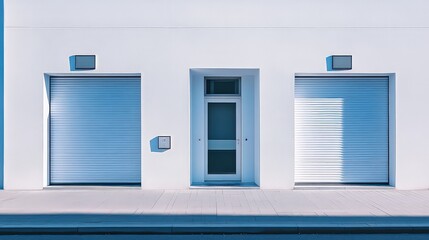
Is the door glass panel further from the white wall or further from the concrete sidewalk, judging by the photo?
the concrete sidewalk

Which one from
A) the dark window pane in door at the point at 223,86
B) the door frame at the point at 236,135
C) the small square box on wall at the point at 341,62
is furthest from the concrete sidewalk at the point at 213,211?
the small square box on wall at the point at 341,62

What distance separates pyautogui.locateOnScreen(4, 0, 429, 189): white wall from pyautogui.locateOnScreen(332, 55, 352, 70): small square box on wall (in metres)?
0.17

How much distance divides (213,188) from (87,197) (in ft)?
10.2

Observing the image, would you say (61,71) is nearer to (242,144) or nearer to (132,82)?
(132,82)

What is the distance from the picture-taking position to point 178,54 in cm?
1264

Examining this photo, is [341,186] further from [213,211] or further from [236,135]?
[213,211]

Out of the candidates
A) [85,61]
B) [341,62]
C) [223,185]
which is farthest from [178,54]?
[341,62]

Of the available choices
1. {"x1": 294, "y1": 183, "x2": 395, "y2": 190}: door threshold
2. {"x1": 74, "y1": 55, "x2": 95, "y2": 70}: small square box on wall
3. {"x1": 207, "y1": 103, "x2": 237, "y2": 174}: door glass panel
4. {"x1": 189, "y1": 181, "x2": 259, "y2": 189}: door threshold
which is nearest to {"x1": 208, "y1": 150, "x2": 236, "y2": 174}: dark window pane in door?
{"x1": 207, "y1": 103, "x2": 237, "y2": 174}: door glass panel

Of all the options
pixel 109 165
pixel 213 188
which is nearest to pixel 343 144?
pixel 213 188

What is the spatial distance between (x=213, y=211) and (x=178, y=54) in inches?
180

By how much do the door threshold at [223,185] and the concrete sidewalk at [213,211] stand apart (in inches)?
8.4

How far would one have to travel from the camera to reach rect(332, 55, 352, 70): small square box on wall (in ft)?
41.5

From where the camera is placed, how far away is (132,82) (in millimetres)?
13180

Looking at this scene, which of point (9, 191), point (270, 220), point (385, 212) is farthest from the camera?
point (9, 191)
